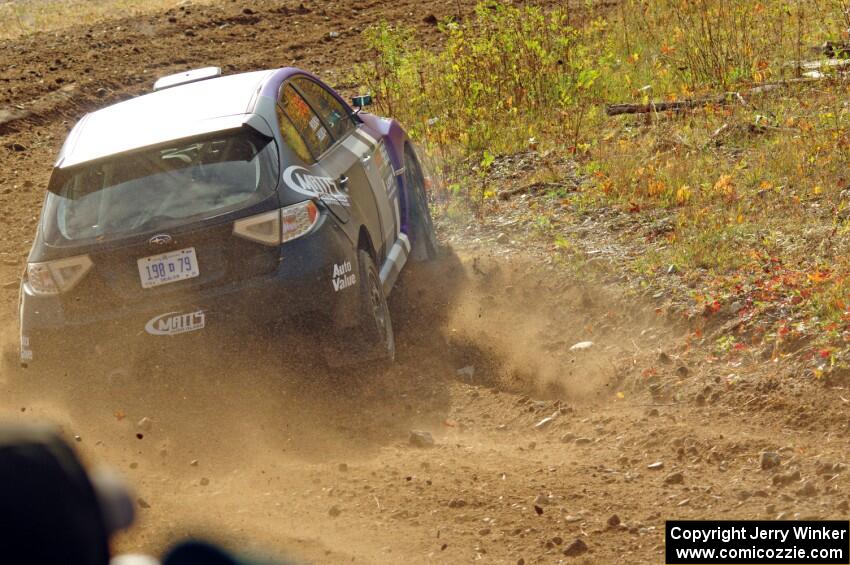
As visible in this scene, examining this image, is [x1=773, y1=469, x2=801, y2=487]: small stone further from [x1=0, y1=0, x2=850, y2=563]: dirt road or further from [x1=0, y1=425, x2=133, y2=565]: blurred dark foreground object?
[x1=0, y1=425, x2=133, y2=565]: blurred dark foreground object

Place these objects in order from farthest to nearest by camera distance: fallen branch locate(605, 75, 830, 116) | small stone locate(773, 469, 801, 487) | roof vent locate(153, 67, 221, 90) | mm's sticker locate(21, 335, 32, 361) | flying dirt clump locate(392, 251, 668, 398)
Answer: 1. fallen branch locate(605, 75, 830, 116)
2. roof vent locate(153, 67, 221, 90)
3. flying dirt clump locate(392, 251, 668, 398)
4. mm's sticker locate(21, 335, 32, 361)
5. small stone locate(773, 469, 801, 487)

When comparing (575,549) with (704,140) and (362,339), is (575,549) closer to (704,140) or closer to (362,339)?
(362,339)

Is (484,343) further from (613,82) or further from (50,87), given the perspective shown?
(50,87)

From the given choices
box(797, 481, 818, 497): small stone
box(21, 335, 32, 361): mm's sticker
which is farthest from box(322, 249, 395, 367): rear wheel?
box(797, 481, 818, 497): small stone

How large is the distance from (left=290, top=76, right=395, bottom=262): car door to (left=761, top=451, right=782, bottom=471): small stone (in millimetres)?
2806

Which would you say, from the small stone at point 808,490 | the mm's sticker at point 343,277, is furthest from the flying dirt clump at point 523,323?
the small stone at point 808,490

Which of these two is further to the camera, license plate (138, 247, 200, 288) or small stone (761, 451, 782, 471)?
license plate (138, 247, 200, 288)

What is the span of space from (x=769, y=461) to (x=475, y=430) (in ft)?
5.74

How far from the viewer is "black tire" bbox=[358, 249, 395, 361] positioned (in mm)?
5801

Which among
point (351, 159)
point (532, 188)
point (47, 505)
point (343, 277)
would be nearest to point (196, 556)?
point (47, 505)

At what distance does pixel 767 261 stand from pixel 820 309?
3.02 feet

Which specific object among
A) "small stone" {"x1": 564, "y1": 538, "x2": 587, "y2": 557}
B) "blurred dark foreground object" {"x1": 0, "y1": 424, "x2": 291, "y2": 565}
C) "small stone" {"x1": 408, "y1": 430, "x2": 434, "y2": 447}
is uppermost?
"blurred dark foreground object" {"x1": 0, "y1": 424, "x2": 291, "y2": 565}

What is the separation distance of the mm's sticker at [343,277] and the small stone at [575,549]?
2.12 m

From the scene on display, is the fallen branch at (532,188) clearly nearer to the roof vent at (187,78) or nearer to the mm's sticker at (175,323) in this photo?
the roof vent at (187,78)
